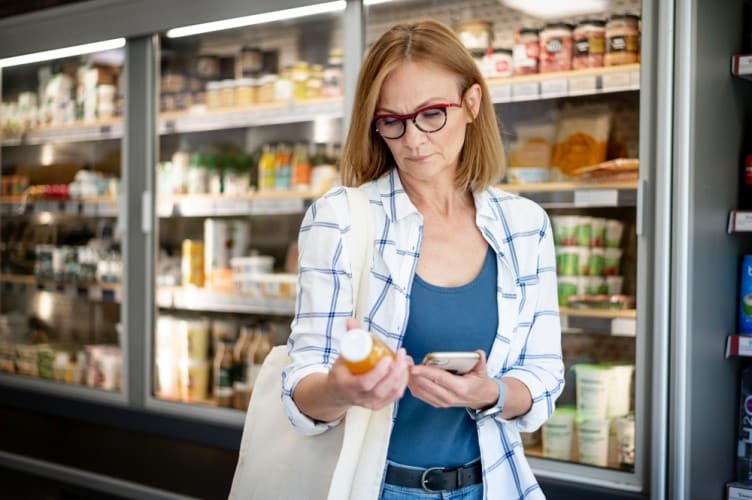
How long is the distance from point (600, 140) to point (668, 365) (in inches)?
36.5

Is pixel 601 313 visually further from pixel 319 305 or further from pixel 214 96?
pixel 214 96

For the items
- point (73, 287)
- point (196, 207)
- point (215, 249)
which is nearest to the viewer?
point (196, 207)

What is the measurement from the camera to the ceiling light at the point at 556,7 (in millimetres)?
3021

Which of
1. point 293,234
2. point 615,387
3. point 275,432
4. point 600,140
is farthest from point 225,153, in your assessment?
point 275,432

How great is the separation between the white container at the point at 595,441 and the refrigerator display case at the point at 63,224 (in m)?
2.14

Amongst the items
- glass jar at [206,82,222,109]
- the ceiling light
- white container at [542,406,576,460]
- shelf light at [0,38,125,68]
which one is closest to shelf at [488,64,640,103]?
the ceiling light

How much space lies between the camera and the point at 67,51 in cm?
414

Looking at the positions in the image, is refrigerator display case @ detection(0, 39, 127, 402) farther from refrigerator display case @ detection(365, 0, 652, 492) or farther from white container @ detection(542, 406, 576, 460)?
white container @ detection(542, 406, 576, 460)

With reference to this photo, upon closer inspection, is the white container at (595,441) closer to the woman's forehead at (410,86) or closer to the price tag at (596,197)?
the price tag at (596,197)

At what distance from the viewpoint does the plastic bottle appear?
1139 millimetres

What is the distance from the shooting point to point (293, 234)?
4070mm

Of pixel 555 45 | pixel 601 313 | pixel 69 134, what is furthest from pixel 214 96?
pixel 601 313

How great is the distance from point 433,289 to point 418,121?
0.93 feet

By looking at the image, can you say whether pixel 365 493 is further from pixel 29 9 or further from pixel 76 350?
pixel 29 9
